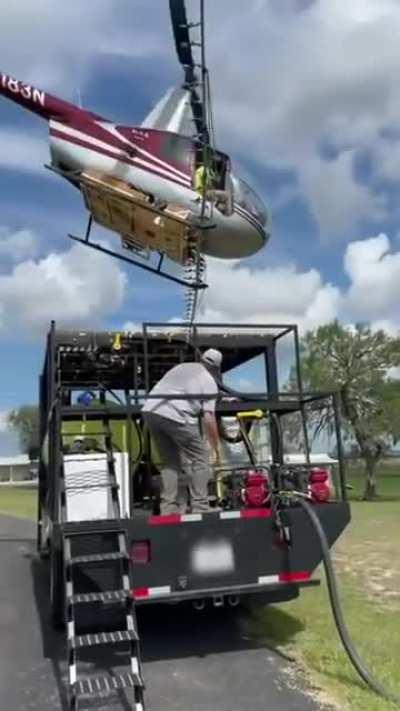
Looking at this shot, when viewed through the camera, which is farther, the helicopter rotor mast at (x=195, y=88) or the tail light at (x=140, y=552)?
the helicopter rotor mast at (x=195, y=88)

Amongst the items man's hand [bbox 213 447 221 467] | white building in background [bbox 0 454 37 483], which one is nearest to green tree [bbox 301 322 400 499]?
man's hand [bbox 213 447 221 467]

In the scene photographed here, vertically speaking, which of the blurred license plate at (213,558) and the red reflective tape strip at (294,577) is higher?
the blurred license plate at (213,558)

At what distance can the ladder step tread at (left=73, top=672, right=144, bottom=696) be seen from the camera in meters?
4.93

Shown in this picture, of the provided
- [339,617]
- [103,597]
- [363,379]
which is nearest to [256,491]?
[339,617]

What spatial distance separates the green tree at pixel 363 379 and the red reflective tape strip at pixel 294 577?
36763 millimetres

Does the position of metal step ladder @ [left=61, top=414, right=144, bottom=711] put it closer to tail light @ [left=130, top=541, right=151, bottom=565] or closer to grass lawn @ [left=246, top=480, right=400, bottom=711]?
tail light @ [left=130, top=541, right=151, bottom=565]

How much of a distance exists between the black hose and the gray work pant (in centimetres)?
81

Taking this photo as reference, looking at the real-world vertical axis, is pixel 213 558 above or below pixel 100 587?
above

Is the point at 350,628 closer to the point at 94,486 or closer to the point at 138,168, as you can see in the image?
the point at 94,486

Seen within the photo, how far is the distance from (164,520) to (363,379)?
129 ft

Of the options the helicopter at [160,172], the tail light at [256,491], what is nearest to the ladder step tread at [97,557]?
the tail light at [256,491]

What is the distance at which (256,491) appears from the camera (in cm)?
647

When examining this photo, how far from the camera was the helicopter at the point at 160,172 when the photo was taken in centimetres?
934

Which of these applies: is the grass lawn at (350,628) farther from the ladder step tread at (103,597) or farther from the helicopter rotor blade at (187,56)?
the helicopter rotor blade at (187,56)
